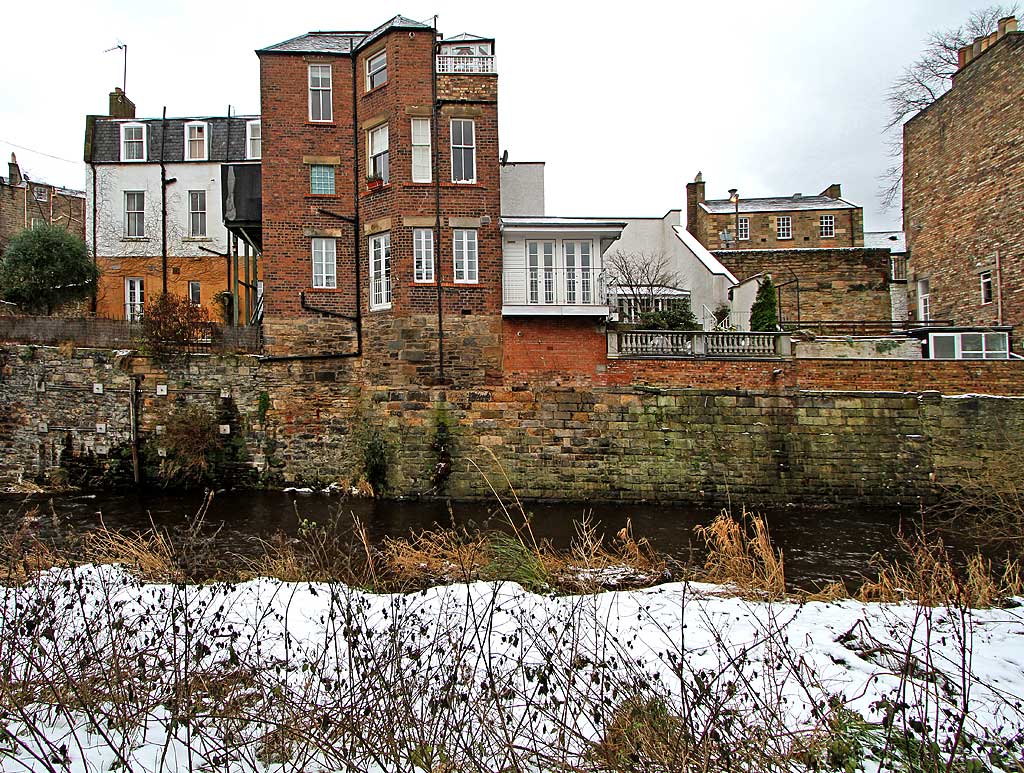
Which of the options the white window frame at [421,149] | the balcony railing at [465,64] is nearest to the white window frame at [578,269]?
the white window frame at [421,149]

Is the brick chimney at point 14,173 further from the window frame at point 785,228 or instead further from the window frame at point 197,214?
the window frame at point 785,228

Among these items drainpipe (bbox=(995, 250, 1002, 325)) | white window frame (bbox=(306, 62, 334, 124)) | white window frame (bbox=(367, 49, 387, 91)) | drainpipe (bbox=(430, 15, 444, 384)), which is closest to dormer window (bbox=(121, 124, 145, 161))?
white window frame (bbox=(306, 62, 334, 124))

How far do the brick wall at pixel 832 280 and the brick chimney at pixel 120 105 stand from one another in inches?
1157

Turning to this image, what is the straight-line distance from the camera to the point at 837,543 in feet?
42.9

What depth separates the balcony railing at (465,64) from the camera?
17.7 metres

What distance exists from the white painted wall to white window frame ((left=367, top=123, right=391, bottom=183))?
11.3 metres

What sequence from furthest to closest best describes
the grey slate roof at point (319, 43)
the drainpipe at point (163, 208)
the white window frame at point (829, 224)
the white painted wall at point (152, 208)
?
1. the white window frame at point (829, 224)
2. the white painted wall at point (152, 208)
3. the drainpipe at point (163, 208)
4. the grey slate roof at point (319, 43)

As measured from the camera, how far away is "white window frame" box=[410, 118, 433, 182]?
17453mm

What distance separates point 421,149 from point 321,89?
3.93 m

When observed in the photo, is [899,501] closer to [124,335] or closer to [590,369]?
[590,369]

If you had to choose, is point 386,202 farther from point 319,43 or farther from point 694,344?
point 694,344

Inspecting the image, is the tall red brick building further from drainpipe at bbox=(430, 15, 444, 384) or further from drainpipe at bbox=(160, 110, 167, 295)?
drainpipe at bbox=(160, 110, 167, 295)

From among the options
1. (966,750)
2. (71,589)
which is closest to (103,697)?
(71,589)

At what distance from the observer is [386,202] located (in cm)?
1764
